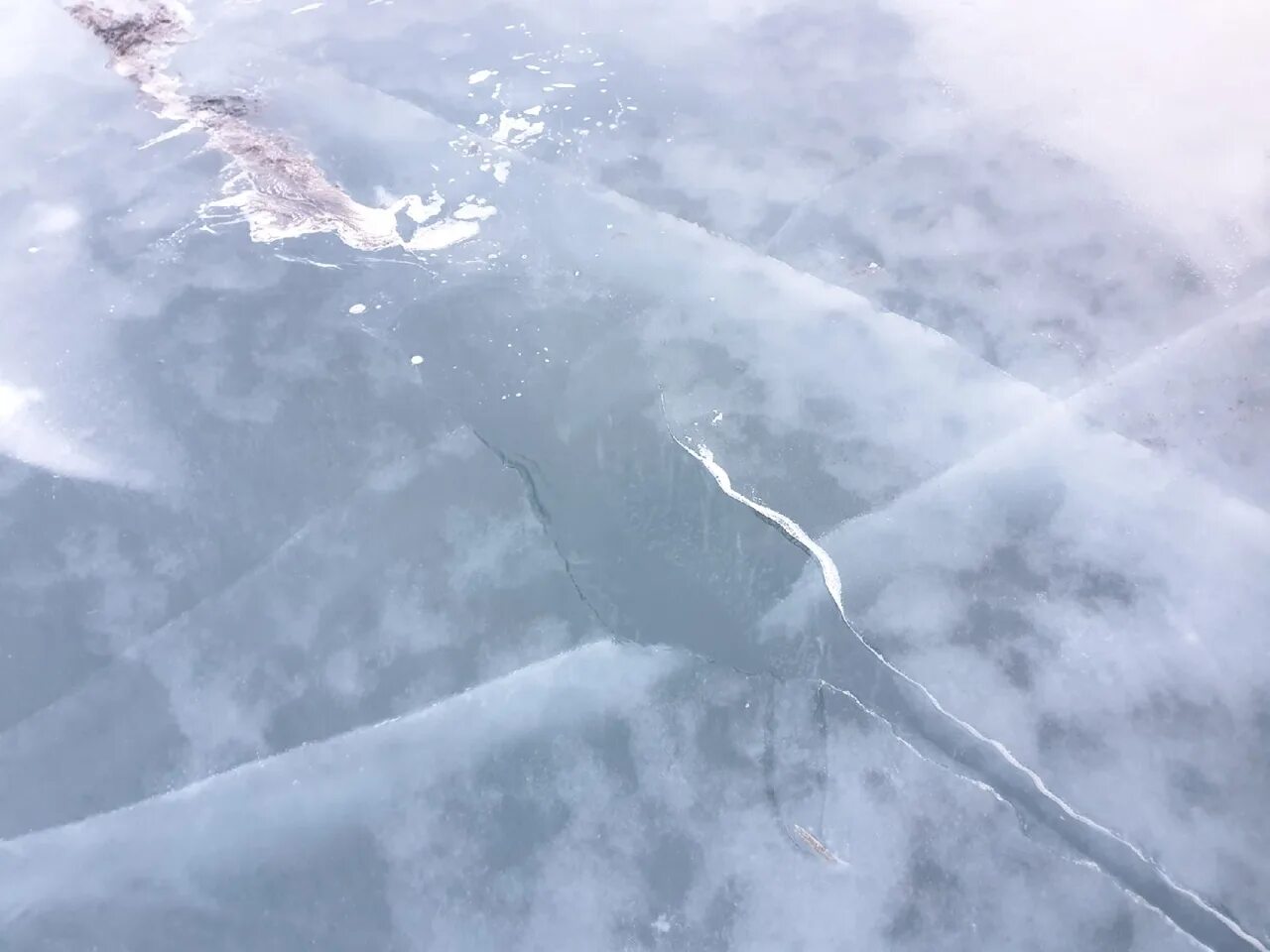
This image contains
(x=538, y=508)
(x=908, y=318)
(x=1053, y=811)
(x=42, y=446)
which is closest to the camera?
(x=1053, y=811)

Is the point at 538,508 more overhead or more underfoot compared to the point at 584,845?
more overhead

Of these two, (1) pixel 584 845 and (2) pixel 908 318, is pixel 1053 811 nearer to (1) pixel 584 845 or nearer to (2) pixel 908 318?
(1) pixel 584 845

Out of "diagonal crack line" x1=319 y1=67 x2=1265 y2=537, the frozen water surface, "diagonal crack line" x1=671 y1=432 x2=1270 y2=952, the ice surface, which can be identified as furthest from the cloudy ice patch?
"diagonal crack line" x1=671 y1=432 x2=1270 y2=952

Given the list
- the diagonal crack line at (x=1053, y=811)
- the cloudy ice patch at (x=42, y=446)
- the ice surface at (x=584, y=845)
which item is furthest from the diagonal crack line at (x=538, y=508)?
the cloudy ice patch at (x=42, y=446)

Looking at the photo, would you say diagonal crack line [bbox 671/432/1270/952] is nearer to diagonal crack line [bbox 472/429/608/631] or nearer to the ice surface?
the ice surface

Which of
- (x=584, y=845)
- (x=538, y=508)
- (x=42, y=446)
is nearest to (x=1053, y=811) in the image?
(x=584, y=845)

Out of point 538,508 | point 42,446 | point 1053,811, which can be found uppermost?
point 42,446
